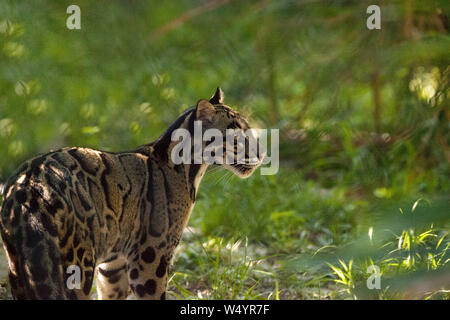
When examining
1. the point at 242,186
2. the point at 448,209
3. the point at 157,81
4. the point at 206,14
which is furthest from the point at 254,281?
the point at 206,14

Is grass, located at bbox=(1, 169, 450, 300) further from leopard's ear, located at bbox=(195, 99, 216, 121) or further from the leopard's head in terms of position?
leopard's ear, located at bbox=(195, 99, 216, 121)

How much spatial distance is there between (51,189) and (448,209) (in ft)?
5.27

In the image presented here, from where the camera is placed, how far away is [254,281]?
4.22m

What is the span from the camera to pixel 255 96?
19.2ft

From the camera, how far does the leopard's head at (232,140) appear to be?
11.4 feet

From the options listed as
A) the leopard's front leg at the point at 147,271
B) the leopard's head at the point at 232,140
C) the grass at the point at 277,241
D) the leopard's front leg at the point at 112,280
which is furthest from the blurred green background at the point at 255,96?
the leopard's front leg at the point at 147,271

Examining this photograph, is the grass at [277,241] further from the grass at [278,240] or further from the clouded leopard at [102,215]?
the clouded leopard at [102,215]

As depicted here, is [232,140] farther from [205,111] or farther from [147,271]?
[147,271]

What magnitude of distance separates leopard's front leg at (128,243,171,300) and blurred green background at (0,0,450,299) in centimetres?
150

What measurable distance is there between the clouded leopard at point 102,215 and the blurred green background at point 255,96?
4.66 feet

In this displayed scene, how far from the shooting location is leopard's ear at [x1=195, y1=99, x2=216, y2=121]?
134 inches

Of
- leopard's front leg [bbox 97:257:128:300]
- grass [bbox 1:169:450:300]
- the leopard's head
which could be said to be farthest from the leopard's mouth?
leopard's front leg [bbox 97:257:128:300]

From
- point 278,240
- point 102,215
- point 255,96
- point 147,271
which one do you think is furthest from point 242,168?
point 255,96

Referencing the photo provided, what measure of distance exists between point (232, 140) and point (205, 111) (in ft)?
0.72
